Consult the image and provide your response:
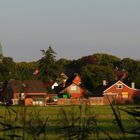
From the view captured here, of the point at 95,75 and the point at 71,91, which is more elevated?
the point at 95,75

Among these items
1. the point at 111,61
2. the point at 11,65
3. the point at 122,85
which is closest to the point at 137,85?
the point at 122,85

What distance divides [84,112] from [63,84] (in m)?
125

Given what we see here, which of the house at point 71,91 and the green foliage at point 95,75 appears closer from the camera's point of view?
the house at point 71,91

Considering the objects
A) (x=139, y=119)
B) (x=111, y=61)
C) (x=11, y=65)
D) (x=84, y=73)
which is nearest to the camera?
(x=139, y=119)

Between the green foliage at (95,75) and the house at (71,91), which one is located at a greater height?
the green foliage at (95,75)

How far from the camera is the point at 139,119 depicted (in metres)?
5.38

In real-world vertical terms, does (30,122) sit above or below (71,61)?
below

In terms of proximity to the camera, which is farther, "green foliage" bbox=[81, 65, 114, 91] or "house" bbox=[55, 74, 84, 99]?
"green foliage" bbox=[81, 65, 114, 91]

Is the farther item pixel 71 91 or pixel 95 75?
pixel 95 75

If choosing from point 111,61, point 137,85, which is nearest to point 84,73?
point 137,85

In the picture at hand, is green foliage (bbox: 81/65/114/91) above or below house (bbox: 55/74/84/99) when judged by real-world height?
above

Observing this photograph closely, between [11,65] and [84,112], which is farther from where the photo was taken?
[11,65]

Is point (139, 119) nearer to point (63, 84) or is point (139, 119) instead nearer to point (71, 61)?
point (63, 84)

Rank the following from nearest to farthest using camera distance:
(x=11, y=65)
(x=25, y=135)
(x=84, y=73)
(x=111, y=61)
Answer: (x=25, y=135) < (x=11, y=65) < (x=84, y=73) < (x=111, y=61)
